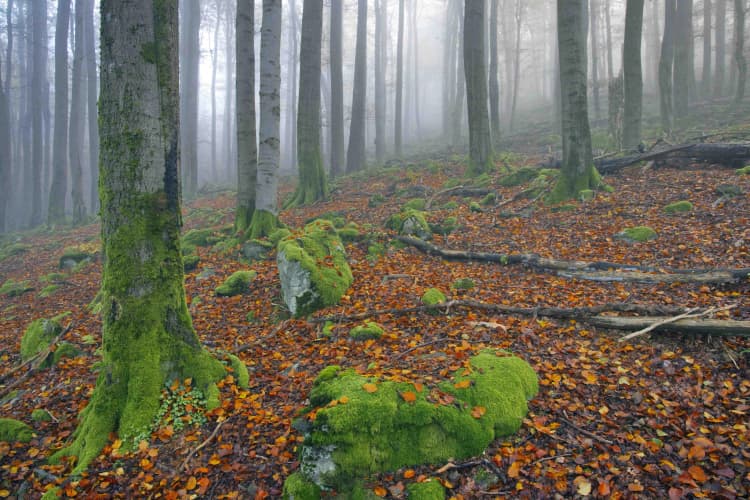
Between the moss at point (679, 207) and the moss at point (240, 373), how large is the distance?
8010mm

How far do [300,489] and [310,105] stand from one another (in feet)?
37.8

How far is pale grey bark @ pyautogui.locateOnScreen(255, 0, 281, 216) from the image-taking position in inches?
354

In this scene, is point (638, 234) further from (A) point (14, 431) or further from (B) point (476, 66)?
(A) point (14, 431)

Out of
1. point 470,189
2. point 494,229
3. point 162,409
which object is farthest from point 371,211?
point 162,409

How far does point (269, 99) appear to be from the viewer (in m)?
9.10

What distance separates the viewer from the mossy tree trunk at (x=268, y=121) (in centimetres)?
901

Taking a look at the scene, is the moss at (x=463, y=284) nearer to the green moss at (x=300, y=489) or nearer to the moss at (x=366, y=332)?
the moss at (x=366, y=332)

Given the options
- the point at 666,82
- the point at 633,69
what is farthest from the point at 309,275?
the point at 666,82

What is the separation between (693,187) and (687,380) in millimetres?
6685

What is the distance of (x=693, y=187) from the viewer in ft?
27.9

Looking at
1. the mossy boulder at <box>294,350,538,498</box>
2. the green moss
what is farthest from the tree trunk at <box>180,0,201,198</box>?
the green moss

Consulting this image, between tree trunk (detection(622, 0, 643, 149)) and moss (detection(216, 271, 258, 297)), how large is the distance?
11.3 m

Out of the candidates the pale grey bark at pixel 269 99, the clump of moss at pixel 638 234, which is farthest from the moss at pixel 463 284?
the pale grey bark at pixel 269 99

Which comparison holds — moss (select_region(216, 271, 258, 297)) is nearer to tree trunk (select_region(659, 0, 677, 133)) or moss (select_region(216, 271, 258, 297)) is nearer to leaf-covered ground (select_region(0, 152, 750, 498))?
leaf-covered ground (select_region(0, 152, 750, 498))
